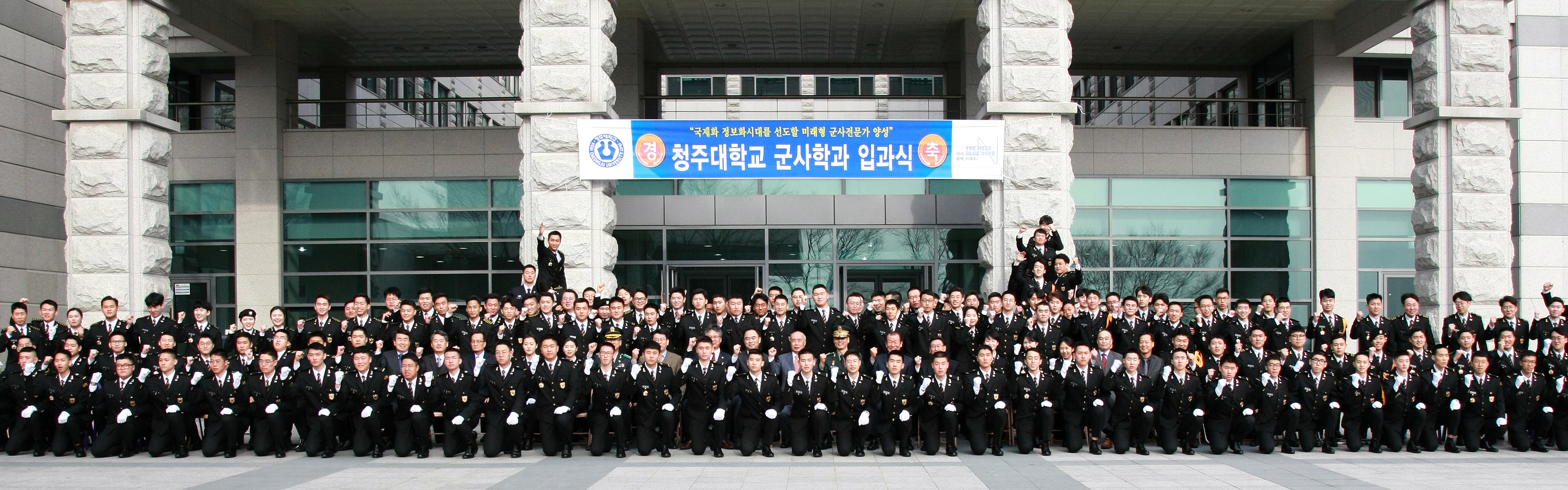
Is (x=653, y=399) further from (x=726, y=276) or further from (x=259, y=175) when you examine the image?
(x=259, y=175)

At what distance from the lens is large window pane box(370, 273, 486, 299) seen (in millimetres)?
17984

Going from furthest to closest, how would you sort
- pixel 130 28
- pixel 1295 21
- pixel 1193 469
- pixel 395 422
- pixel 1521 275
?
pixel 1295 21
pixel 1521 275
pixel 130 28
pixel 395 422
pixel 1193 469

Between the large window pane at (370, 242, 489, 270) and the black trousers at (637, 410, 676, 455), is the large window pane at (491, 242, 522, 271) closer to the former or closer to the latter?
the large window pane at (370, 242, 489, 270)

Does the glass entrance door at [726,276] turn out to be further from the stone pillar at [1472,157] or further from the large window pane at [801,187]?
the stone pillar at [1472,157]

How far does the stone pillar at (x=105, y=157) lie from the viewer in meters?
13.0

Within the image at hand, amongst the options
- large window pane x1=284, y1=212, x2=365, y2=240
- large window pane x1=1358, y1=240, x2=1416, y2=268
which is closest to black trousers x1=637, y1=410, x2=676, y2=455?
large window pane x1=284, y1=212, x2=365, y2=240

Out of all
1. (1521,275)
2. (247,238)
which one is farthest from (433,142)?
(1521,275)

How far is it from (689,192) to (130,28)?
26.8 ft

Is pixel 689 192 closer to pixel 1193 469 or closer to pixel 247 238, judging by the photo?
pixel 247 238

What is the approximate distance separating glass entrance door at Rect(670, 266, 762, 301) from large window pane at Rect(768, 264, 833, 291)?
0.23 metres

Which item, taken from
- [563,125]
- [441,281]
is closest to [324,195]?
[441,281]

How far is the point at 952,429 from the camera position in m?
9.69

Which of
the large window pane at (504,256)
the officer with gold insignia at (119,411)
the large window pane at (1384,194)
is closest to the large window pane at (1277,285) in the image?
the large window pane at (1384,194)

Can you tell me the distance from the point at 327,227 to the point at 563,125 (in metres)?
7.41
